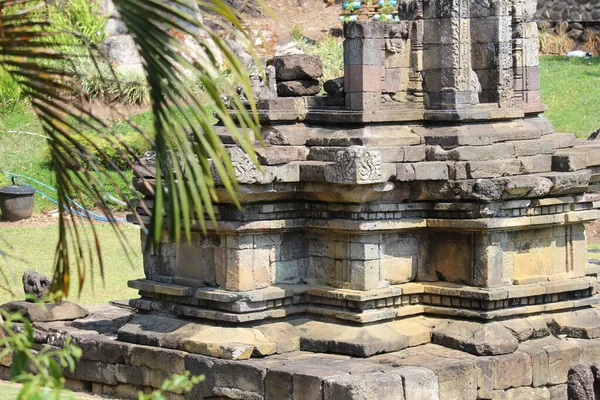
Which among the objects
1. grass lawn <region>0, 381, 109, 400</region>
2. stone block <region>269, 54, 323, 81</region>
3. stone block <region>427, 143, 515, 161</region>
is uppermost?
stone block <region>269, 54, 323, 81</region>

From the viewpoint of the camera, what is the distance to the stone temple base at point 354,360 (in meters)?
8.09

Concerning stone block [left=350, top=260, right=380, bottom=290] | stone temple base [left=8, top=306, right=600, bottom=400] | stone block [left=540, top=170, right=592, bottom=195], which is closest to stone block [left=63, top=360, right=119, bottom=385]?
stone temple base [left=8, top=306, right=600, bottom=400]

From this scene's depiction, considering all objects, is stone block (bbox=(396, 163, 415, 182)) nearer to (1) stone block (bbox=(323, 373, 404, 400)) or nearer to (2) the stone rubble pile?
(2) the stone rubble pile

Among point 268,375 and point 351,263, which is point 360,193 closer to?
point 351,263

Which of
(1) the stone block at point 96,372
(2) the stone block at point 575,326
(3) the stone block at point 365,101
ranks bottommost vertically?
(1) the stone block at point 96,372

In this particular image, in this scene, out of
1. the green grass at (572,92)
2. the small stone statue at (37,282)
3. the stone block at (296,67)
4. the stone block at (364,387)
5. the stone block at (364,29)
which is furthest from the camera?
the green grass at (572,92)

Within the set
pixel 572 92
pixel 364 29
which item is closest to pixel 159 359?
pixel 364 29

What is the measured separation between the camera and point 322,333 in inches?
353

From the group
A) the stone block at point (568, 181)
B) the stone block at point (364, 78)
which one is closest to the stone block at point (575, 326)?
the stone block at point (568, 181)

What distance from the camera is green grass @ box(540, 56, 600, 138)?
2125 cm

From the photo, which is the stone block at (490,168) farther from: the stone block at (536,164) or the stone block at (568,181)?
the stone block at (568,181)

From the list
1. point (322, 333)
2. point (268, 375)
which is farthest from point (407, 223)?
point (268, 375)

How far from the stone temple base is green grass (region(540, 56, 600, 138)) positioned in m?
12.0

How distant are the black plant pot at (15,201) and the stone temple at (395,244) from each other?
8.47 m
